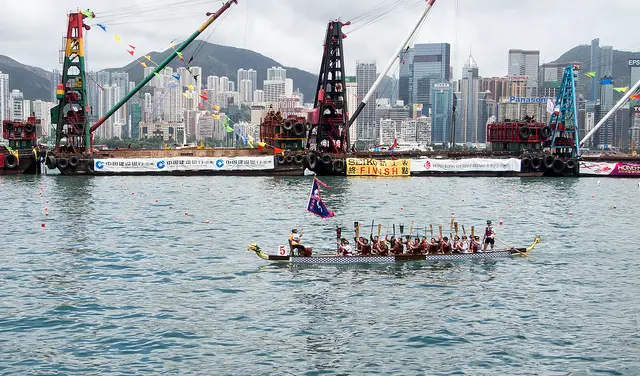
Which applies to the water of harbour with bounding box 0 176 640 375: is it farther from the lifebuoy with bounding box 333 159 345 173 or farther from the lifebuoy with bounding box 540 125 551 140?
the lifebuoy with bounding box 540 125 551 140

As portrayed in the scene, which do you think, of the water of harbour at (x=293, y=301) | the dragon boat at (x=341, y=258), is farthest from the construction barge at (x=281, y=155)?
the dragon boat at (x=341, y=258)

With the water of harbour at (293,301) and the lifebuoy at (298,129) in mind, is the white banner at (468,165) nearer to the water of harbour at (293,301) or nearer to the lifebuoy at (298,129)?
the lifebuoy at (298,129)

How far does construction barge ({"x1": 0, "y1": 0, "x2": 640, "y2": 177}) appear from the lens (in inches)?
4281

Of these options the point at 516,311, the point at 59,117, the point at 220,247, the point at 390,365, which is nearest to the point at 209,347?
the point at 390,365

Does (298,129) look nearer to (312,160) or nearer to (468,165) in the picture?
(312,160)

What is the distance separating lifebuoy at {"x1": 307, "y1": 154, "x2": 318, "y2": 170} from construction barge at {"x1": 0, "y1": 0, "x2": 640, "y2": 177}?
0.15 metres

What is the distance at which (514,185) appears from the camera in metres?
98.9

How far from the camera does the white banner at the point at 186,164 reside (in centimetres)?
10950

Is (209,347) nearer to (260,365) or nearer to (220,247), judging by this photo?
(260,365)

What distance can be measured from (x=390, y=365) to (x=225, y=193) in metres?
60.0

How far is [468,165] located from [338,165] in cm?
2003

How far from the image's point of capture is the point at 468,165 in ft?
371

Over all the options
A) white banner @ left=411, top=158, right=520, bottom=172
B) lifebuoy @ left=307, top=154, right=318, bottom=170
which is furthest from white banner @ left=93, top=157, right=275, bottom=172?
white banner @ left=411, top=158, right=520, bottom=172

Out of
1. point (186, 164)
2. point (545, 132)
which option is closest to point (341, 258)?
Answer: point (186, 164)
